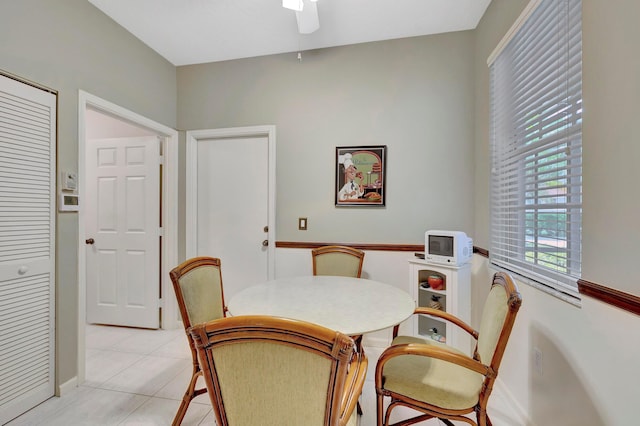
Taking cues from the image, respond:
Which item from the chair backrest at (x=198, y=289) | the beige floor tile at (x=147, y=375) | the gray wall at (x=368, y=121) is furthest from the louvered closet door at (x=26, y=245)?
the gray wall at (x=368, y=121)

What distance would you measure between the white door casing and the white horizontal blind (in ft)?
6.48

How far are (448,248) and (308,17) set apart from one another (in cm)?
196

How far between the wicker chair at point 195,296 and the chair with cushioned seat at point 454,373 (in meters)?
0.97

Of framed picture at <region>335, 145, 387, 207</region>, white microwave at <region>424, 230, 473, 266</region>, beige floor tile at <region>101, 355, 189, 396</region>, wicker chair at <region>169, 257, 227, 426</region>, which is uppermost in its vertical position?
framed picture at <region>335, 145, 387, 207</region>

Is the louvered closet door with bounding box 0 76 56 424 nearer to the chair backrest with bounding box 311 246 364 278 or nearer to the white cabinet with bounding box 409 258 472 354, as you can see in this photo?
the chair backrest with bounding box 311 246 364 278

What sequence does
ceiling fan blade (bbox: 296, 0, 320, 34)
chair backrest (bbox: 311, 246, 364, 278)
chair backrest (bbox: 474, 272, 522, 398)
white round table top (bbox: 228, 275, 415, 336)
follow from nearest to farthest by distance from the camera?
chair backrest (bbox: 474, 272, 522, 398), white round table top (bbox: 228, 275, 415, 336), ceiling fan blade (bbox: 296, 0, 320, 34), chair backrest (bbox: 311, 246, 364, 278)

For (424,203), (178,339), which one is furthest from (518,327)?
(178,339)

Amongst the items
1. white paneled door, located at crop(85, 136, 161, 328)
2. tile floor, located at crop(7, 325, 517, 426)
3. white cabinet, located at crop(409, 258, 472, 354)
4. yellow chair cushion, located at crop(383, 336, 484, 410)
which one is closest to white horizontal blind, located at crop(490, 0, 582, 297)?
white cabinet, located at crop(409, 258, 472, 354)

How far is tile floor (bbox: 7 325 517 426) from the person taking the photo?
1624mm

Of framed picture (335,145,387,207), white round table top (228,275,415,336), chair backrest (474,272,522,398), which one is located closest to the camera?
chair backrest (474,272,522,398)

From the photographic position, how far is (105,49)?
2.17 meters

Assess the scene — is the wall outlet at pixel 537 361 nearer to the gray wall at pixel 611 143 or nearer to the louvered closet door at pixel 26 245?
the gray wall at pixel 611 143

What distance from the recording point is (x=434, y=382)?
1.24 m

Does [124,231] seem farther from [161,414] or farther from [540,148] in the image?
[540,148]
